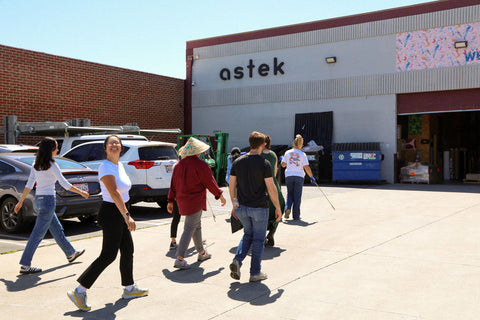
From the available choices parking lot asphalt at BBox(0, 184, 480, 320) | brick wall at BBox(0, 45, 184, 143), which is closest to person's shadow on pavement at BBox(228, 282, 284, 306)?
parking lot asphalt at BBox(0, 184, 480, 320)

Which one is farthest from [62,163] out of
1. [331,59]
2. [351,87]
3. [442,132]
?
[442,132]

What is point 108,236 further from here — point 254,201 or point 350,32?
point 350,32

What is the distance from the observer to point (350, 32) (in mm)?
23750

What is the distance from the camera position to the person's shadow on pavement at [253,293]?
5.16 m

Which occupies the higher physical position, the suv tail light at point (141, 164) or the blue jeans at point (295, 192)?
the suv tail light at point (141, 164)

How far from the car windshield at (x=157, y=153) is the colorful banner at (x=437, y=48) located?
1405 cm

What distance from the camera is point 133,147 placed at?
11375mm

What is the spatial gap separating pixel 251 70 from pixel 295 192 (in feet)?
55.1

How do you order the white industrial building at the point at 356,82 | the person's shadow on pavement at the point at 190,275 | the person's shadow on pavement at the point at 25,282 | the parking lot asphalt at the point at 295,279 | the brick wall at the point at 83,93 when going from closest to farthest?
the parking lot asphalt at the point at 295,279 → the person's shadow on pavement at the point at 25,282 → the person's shadow on pavement at the point at 190,275 → the brick wall at the point at 83,93 → the white industrial building at the point at 356,82

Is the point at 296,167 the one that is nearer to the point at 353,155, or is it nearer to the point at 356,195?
the point at 356,195

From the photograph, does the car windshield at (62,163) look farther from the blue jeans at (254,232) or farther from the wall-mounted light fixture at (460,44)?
the wall-mounted light fixture at (460,44)

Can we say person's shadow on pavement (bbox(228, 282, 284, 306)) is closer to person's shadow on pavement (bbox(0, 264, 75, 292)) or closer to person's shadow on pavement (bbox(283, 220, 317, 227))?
person's shadow on pavement (bbox(0, 264, 75, 292))

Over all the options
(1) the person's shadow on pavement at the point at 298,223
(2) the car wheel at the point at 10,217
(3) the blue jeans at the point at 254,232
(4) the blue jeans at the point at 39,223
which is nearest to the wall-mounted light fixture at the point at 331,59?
(1) the person's shadow on pavement at the point at 298,223

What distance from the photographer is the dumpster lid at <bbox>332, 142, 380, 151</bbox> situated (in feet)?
71.4
